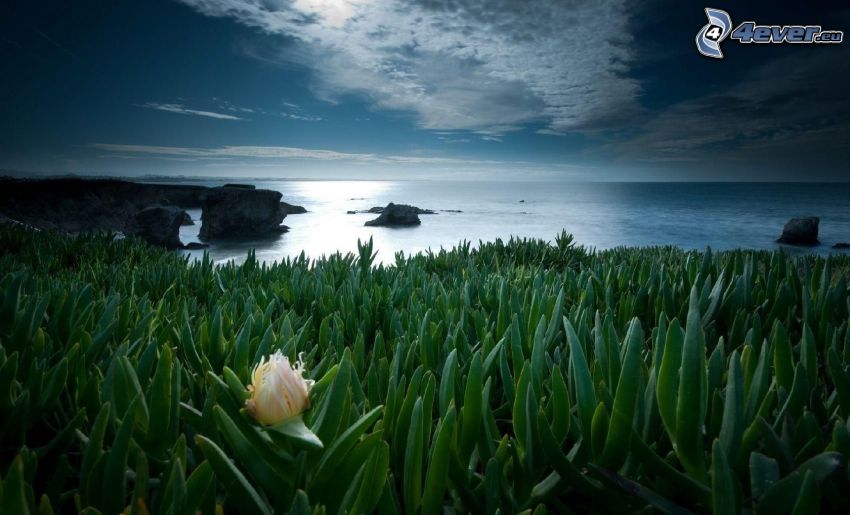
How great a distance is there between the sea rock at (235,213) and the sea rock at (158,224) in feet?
12.7

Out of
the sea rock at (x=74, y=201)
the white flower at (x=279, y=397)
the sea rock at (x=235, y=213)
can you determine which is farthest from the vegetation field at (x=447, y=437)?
the sea rock at (x=235, y=213)

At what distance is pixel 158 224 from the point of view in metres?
14.2

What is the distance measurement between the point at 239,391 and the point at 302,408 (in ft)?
0.38

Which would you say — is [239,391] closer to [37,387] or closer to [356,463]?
[356,463]

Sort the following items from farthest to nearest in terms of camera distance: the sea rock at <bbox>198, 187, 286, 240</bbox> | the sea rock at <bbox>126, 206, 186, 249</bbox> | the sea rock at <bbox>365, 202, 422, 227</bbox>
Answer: the sea rock at <bbox>365, 202, 422, 227</bbox> < the sea rock at <bbox>198, 187, 286, 240</bbox> < the sea rock at <bbox>126, 206, 186, 249</bbox>

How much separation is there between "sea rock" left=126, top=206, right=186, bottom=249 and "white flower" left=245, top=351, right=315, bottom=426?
15657 mm

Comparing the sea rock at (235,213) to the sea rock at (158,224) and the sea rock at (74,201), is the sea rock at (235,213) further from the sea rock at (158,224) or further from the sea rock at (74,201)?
the sea rock at (158,224)

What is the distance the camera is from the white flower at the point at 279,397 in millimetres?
490

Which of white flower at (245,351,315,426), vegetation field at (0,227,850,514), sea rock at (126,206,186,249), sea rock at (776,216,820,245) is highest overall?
sea rock at (776,216,820,245)

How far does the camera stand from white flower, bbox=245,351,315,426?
19.3 inches

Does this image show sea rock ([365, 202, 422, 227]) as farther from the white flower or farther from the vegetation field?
the white flower

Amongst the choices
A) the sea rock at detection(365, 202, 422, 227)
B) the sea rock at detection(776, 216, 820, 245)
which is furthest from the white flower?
the sea rock at detection(776, 216, 820, 245)

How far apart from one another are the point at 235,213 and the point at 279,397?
19.9 meters

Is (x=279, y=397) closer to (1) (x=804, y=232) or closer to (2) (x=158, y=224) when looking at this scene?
(2) (x=158, y=224)
